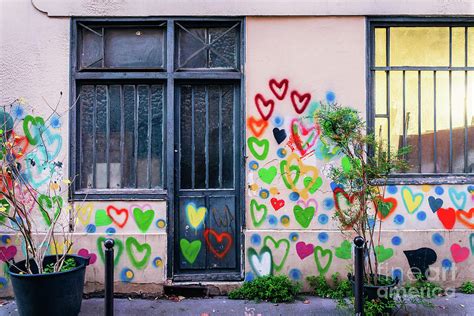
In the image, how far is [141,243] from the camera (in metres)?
6.20

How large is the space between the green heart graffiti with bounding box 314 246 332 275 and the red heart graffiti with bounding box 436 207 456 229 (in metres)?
1.53

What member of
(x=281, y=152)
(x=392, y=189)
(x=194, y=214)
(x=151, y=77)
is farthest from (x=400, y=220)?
(x=151, y=77)

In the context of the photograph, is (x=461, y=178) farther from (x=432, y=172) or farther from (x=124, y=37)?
(x=124, y=37)

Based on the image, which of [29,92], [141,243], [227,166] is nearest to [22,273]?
[141,243]

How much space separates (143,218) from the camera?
6250 mm

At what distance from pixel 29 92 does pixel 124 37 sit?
143 centimetres

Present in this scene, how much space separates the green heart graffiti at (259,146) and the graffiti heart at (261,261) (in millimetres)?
1191

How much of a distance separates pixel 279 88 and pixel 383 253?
99.7 inches

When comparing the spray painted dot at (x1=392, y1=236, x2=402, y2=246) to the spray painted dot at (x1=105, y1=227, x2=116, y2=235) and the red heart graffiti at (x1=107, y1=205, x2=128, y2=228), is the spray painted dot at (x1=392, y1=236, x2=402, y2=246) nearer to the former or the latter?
the red heart graffiti at (x1=107, y1=205, x2=128, y2=228)

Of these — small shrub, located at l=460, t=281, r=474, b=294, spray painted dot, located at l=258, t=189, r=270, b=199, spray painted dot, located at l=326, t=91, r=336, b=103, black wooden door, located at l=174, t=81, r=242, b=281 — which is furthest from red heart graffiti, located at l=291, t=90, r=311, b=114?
small shrub, located at l=460, t=281, r=474, b=294

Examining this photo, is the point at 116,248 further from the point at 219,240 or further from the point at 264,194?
the point at 264,194

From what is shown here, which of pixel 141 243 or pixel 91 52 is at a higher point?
pixel 91 52

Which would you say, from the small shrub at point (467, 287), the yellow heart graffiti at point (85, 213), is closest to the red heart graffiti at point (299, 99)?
the yellow heart graffiti at point (85, 213)

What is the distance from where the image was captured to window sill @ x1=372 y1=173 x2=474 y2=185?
20.7ft
